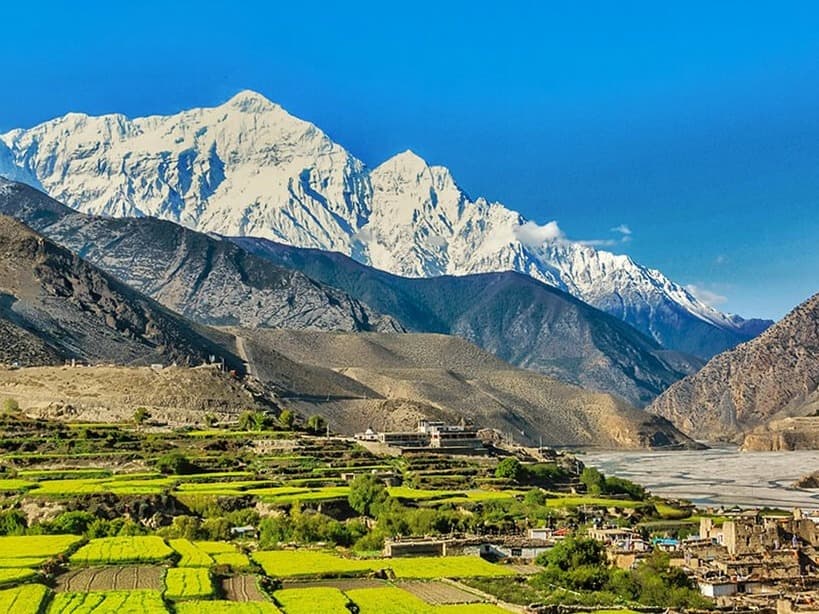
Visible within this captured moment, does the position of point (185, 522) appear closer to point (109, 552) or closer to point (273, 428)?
point (109, 552)

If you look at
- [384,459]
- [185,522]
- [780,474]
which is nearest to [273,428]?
[384,459]

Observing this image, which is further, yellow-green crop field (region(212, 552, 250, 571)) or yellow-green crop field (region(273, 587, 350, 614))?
yellow-green crop field (region(212, 552, 250, 571))

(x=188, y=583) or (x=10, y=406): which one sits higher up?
(x=10, y=406)

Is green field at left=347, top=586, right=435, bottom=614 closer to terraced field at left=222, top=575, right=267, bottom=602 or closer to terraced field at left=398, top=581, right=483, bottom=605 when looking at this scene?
terraced field at left=398, top=581, right=483, bottom=605

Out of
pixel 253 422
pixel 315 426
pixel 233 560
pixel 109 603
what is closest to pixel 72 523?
pixel 233 560

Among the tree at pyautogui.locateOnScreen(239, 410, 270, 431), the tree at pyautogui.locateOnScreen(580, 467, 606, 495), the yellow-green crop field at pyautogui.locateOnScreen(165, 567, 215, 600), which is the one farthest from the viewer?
the tree at pyautogui.locateOnScreen(239, 410, 270, 431)

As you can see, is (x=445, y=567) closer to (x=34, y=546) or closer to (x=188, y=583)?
(x=188, y=583)

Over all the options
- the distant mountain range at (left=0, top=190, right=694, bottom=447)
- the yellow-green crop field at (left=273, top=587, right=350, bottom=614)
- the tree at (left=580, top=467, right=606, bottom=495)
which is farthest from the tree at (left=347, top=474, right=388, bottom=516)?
the distant mountain range at (left=0, top=190, right=694, bottom=447)
